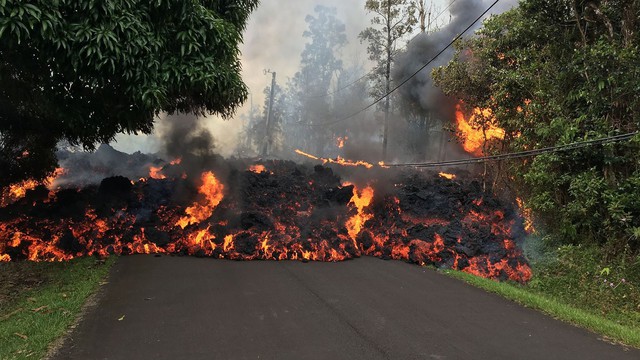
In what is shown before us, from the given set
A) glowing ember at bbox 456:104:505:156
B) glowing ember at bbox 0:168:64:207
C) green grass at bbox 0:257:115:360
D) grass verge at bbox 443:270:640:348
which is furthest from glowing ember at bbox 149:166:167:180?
glowing ember at bbox 456:104:505:156

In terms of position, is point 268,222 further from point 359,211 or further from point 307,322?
point 307,322

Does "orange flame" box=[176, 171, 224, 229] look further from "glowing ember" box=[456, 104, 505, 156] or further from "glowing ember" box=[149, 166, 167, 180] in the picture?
"glowing ember" box=[456, 104, 505, 156]

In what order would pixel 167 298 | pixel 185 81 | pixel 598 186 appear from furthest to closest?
pixel 598 186 → pixel 167 298 → pixel 185 81

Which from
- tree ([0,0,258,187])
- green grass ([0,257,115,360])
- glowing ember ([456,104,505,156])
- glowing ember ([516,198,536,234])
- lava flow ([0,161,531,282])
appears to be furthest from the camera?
glowing ember ([456,104,505,156])

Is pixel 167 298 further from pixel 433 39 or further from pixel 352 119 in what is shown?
pixel 352 119

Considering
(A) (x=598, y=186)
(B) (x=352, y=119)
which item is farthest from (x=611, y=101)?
(B) (x=352, y=119)

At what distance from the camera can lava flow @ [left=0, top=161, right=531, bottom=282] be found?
11.0 m

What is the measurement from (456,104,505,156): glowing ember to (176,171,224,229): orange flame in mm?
10127

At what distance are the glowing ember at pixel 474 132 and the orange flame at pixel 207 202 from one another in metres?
10.1

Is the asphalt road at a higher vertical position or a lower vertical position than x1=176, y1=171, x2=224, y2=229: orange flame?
lower

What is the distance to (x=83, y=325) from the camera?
5879 millimetres

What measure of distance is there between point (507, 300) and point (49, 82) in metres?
9.19

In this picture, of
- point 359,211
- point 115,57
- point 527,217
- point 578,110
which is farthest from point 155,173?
point 578,110

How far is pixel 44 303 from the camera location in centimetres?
691
